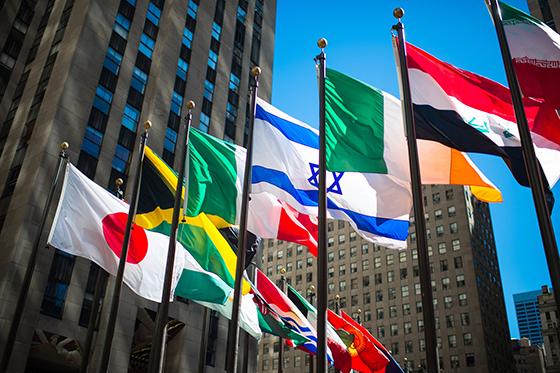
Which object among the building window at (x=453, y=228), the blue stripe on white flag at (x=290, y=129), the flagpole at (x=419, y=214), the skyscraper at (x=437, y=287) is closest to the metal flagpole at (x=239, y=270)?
the blue stripe on white flag at (x=290, y=129)

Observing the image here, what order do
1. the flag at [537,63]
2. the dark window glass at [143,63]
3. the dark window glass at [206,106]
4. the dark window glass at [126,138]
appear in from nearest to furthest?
the flag at [537,63]
the dark window glass at [126,138]
the dark window glass at [143,63]
the dark window glass at [206,106]

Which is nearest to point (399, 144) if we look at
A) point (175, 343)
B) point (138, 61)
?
point (175, 343)

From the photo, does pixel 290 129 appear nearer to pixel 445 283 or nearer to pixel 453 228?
pixel 445 283

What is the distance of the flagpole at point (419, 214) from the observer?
9758 millimetres

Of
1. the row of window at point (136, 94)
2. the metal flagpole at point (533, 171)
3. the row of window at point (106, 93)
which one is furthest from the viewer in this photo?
the row of window at point (136, 94)

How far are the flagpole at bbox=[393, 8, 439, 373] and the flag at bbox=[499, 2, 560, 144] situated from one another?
2.60 metres

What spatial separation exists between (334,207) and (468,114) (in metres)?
4.64

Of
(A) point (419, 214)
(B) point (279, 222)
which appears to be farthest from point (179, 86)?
A: (A) point (419, 214)

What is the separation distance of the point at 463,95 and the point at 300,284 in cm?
10095

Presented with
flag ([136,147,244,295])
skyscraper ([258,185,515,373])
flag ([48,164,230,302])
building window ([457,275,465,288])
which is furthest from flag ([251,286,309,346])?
building window ([457,275,465,288])

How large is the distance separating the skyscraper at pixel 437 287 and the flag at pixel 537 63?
2998 inches

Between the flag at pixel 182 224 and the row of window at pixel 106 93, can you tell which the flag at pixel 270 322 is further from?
the row of window at pixel 106 93

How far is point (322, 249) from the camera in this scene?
1280cm

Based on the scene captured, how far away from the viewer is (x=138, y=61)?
156 feet
